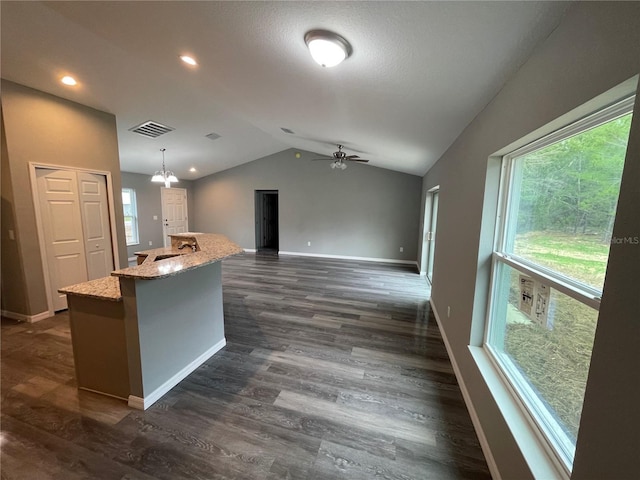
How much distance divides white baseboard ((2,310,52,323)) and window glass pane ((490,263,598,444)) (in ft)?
16.9

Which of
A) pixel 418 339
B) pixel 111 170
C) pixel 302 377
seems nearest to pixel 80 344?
pixel 302 377

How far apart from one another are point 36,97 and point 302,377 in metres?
4.48

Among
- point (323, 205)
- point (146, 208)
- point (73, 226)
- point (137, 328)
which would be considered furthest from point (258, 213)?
point (137, 328)

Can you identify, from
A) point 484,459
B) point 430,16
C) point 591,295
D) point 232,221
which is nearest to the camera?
point 591,295

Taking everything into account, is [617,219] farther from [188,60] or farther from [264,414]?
[188,60]

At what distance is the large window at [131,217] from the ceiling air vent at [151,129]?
296cm

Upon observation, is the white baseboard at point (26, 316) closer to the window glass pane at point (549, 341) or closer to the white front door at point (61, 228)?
→ the white front door at point (61, 228)

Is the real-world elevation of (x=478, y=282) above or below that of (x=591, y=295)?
below

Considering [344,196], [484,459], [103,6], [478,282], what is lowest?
[484,459]

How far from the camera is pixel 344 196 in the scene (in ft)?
24.0

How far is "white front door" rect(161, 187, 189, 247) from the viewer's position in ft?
25.5

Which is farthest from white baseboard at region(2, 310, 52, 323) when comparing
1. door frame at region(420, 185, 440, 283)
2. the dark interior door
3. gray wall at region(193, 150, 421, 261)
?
door frame at region(420, 185, 440, 283)

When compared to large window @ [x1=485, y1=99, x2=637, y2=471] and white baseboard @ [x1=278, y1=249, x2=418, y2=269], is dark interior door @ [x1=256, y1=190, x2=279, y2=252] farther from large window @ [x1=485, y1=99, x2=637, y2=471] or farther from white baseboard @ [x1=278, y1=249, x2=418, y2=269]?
large window @ [x1=485, y1=99, x2=637, y2=471]

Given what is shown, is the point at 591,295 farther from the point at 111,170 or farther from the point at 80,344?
the point at 111,170
